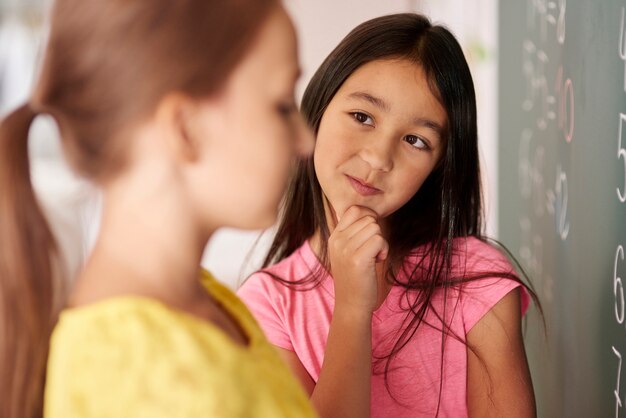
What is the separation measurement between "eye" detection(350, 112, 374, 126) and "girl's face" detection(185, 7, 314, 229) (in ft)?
1.41

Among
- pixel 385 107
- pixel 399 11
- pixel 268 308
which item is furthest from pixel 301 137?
pixel 399 11

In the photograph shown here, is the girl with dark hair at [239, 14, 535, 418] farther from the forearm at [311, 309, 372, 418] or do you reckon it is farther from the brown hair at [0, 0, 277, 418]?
the brown hair at [0, 0, 277, 418]

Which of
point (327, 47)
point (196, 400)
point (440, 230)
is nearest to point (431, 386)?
point (440, 230)

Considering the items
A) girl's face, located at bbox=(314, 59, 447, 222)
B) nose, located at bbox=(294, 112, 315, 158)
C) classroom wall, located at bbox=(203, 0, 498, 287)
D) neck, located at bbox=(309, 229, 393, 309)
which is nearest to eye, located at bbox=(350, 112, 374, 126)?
girl's face, located at bbox=(314, 59, 447, 222)

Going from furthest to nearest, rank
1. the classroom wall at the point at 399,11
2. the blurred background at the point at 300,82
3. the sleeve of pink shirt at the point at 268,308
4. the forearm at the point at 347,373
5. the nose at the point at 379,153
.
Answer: the classroom wall at the point at 399,11
the sleeve of pink shirt at the point at 268,308
the nose at the point at 379,153
the forearm at the point at 347,373
the blurred background at the point at 300,82

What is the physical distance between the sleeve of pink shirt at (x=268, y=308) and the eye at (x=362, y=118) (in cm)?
24

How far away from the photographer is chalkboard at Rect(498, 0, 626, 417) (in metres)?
0.92

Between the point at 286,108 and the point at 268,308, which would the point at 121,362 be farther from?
the point at 268,308

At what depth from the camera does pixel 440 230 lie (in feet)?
3.45

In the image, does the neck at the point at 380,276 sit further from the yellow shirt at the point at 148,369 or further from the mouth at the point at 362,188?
the yellow shirt at the point at 148,369

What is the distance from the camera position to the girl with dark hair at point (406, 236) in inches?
36.7

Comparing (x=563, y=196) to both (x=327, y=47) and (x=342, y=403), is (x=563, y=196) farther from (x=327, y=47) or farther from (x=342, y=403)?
(x=327, y=47)

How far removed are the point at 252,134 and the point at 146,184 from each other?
70 millimetres

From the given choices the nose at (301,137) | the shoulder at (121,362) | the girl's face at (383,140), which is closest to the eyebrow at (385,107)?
the girl's face at (383,140)
